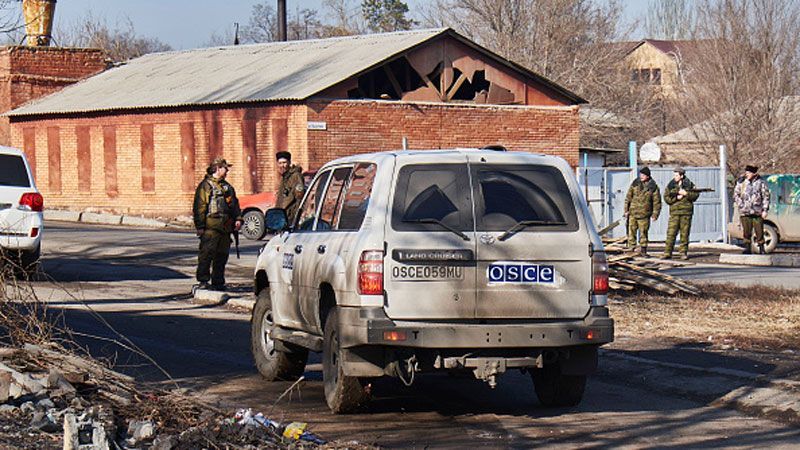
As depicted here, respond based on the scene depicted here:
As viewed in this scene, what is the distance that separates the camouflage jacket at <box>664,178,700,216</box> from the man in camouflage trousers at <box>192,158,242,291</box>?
37.0ft

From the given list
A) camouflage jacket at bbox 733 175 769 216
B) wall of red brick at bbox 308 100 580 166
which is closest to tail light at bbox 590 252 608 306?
camouflage jacket at bbox 733 175 769 216

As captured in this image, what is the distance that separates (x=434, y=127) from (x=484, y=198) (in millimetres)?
31637

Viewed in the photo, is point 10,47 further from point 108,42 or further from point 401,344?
point 401,344

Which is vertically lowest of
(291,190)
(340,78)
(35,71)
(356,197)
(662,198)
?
(662,198)

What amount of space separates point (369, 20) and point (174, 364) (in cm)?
8423

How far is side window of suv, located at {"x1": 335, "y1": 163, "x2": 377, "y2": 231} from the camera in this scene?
930 centimetres

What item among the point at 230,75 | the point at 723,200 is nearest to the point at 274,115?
the point at 230,75

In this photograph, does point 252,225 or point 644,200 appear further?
point 252,225

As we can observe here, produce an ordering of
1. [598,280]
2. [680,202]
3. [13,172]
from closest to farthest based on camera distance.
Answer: [598,280] → [13,172] → [680,202]

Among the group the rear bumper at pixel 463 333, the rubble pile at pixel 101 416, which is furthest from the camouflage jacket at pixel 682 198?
the rubble pile at pixel 101 416

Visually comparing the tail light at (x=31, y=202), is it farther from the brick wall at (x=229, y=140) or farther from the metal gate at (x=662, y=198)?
the brick wall at (x=229, y=140)

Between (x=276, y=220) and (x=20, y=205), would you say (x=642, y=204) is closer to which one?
(x=20, y=205)

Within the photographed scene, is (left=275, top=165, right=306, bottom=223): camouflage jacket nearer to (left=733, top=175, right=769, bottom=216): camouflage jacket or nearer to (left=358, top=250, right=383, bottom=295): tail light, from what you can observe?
(left=358, top=250, right=383, bottom=295): tail light

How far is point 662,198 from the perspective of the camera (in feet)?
111
